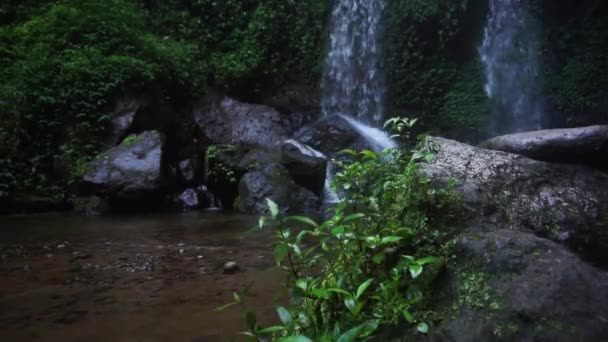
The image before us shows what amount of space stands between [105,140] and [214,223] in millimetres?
4083

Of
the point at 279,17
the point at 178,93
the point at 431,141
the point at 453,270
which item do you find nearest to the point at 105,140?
the point at 178,93

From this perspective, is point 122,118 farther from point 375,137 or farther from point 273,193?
point 375,137

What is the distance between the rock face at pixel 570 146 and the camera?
2.83 metres

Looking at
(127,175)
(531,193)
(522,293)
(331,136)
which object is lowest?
(522,293)

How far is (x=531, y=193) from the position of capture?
2.54 metres

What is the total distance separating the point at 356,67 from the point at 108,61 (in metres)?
6.48

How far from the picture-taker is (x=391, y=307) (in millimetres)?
1694

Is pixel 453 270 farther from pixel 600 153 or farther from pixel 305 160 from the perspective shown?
pixel 305 160

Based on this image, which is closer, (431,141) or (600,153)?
(431,141)

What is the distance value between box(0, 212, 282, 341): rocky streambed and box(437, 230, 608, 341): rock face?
743 mm

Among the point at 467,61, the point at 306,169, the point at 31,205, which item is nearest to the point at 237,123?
the point at 306,169

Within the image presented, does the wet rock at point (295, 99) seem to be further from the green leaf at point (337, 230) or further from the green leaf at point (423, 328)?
the green leaf at point (423, 328)

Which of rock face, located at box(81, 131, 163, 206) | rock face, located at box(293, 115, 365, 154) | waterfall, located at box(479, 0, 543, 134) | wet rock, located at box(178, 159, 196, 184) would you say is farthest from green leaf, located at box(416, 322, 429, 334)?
waterfall, located at box(479, 0, 543, 134)

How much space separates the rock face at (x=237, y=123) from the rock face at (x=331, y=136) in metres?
1.03
